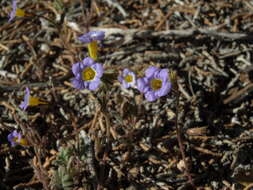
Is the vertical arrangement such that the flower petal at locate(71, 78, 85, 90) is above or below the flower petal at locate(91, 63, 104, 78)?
below

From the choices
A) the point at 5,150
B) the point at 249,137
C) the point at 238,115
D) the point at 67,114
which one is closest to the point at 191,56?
the point at 238,115

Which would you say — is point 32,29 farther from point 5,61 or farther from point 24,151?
point 24,151

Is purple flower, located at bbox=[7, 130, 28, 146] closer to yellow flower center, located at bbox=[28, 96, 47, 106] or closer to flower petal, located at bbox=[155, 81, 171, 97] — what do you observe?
yellow flower center, located at bbox=[28, 96, 47, 106]

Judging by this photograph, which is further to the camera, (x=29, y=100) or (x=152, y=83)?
(x=29, y=100)

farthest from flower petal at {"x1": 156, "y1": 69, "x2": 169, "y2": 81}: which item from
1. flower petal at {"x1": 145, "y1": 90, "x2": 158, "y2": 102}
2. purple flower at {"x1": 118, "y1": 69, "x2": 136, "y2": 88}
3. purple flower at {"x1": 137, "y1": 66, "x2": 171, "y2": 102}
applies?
purple flower at {"x1": 118, "y1": 69, "x2": 136, "y2": 88}

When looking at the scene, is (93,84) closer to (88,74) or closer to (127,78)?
(88,74)

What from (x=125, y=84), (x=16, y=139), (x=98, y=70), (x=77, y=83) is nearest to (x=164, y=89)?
(x=98, y=70)
